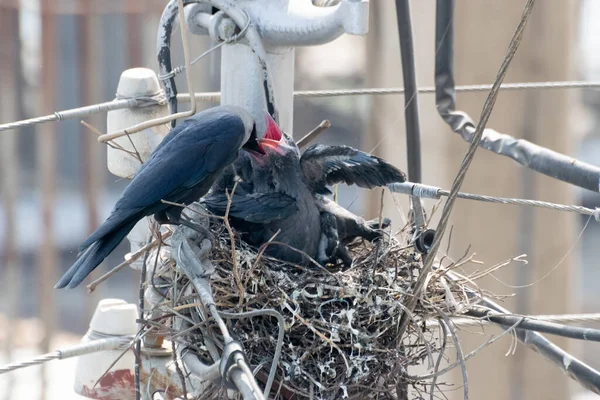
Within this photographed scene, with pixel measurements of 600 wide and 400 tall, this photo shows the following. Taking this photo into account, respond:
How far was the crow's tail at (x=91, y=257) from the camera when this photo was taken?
1.55 meters

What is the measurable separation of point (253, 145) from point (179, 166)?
16cm

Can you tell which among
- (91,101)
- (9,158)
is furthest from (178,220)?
(9,158)

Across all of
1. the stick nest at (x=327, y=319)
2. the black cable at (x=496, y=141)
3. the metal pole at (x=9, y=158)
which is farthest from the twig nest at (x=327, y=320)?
the metal pole at (x=9, y=158)

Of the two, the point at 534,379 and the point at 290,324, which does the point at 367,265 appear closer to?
the point at 290,324

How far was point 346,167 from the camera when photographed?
5.59 feet

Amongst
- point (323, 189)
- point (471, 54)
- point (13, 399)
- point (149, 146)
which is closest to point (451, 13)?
point (323, 189)

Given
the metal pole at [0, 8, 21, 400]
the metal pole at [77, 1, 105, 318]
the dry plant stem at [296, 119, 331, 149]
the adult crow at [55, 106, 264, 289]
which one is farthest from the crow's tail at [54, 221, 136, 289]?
the metal pole at [0, 8, 21, 400]

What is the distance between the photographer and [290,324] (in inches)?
60.7

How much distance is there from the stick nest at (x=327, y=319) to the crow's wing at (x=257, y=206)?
0.17ft

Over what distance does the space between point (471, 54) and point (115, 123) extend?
1589 mm

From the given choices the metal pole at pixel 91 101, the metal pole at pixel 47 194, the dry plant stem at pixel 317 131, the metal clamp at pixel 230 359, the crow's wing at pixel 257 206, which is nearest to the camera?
the metal clamp at pixel 230 359

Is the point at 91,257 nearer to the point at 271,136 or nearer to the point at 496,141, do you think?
the point at 271,136

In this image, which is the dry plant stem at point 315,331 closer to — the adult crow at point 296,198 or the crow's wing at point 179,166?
the adult crow at point 296,198

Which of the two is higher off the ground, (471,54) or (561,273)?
(471,54)
